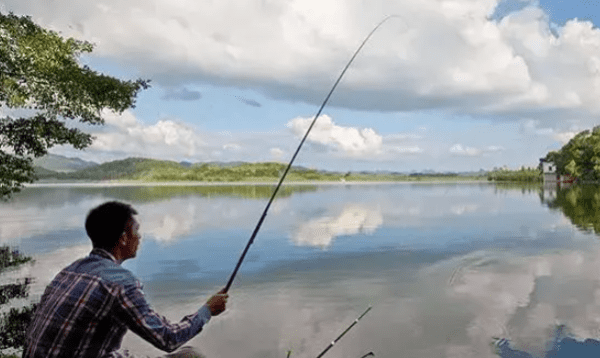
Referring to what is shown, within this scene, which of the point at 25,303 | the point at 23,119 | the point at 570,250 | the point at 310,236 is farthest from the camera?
the point at 310,236

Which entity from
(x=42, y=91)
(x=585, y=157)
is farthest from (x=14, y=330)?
(x=585, y=157)

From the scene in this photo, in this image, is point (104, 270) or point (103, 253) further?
point (103, 253)

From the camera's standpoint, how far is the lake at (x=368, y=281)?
1614 cm

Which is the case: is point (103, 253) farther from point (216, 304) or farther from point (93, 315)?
point (216, 304)

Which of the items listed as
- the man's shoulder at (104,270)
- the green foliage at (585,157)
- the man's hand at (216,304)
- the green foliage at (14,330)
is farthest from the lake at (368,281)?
the green foliage at (585,157)

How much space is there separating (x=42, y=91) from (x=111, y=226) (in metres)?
8.46

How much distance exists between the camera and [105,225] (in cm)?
316

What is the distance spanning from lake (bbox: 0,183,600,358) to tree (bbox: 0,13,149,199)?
6.97m

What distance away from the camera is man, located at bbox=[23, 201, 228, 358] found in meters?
2.91

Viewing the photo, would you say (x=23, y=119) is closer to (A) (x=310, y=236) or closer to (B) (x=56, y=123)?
(B) (x=56, y=123)

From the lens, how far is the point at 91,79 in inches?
429

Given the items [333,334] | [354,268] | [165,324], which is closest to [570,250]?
[354,268]

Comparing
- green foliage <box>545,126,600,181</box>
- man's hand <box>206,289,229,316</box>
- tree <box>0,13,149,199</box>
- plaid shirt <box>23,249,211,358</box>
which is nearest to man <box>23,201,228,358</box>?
plaid shirt <box>23,249,211,358</box>

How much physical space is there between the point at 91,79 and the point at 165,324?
9025 mm
